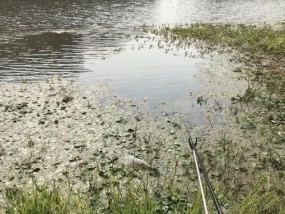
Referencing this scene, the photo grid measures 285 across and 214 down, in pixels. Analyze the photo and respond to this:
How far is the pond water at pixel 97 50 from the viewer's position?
19.0 meters

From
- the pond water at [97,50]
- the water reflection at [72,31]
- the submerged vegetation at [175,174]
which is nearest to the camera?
the submerged vegetation at [175,174]

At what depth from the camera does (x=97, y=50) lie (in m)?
27.1

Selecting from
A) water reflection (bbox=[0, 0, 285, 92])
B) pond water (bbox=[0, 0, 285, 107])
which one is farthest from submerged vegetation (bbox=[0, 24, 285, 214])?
water reflection (bbox=[0, 0, 285, 92])

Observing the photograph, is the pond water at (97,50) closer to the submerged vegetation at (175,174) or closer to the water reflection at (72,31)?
the water reflection at (72,31)

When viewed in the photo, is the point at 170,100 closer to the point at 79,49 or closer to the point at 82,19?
the point at 79,49

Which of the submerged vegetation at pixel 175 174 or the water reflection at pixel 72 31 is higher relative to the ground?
the water reflection at pixel 72 31

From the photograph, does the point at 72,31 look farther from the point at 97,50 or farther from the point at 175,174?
the point at 175,174

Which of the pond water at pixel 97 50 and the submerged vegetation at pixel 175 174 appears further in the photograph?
the pond water at pixel 97 50

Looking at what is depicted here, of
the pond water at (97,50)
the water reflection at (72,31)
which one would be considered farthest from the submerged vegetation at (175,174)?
the water reflection at (72,31)

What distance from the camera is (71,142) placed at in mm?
11359

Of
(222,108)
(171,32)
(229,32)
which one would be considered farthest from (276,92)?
(171,32)

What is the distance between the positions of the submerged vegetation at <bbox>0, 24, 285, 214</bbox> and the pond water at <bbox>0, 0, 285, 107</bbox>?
3.53 meters

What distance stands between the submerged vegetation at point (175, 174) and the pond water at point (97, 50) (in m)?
3.53

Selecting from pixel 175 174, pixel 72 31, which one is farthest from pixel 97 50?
pixel 175 174
